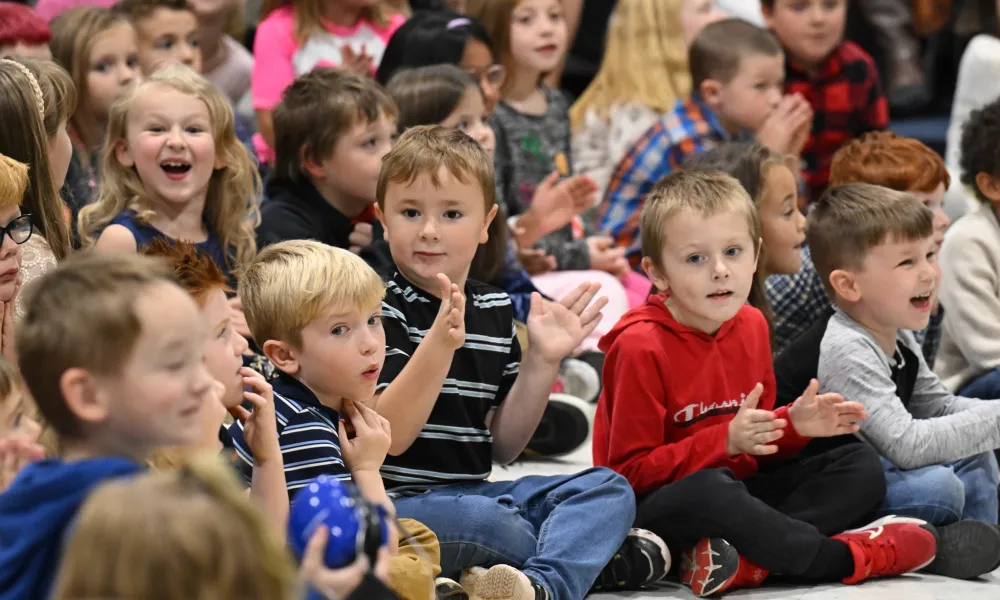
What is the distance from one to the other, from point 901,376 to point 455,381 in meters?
1.10

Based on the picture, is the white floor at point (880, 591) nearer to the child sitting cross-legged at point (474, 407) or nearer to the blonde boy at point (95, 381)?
the child sitting cross-legged at point (474, 407)

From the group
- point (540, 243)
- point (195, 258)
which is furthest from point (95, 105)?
point (195, 258)

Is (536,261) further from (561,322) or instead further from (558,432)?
(561,322)

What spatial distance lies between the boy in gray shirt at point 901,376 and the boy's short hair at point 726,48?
4.76ft

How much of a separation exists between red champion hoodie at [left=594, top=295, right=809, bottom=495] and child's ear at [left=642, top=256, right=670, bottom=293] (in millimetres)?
26

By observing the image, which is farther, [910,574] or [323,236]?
[323,236]

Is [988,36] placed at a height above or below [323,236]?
above

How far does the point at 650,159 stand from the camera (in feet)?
15.6

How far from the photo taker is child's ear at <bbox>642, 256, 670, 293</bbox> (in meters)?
3.04

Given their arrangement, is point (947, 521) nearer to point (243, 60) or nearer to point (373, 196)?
point (373, 196)

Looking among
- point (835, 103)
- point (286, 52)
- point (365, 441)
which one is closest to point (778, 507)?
point (365, 441)

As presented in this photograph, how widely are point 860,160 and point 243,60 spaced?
2366 millimetres

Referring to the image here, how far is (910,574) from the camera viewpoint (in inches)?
119

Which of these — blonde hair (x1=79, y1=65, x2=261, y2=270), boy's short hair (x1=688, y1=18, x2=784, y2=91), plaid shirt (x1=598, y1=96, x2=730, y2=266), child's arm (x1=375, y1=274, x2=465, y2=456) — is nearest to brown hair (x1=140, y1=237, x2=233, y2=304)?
child's arm (x1=375, y1=274, x2=465, y2=456)
